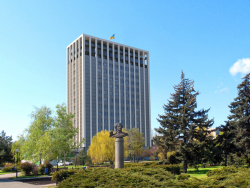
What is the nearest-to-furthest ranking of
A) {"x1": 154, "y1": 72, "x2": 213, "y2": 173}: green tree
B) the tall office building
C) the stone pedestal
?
the stone pedestal < {"x1": 154, "y1": 72, "x2": 213, "y2": 173}: green tree < the tall office building

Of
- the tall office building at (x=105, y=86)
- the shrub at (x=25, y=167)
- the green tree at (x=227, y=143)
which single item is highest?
the tall office building at (x=105, y=86)

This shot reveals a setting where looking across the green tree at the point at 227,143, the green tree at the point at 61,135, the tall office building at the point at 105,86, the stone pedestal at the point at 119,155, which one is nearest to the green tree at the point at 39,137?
the green tree at the point at 61,135

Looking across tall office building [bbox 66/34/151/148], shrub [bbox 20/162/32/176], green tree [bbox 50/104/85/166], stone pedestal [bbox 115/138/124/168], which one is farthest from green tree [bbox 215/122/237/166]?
tall office building [bbox 66/34/151/148]

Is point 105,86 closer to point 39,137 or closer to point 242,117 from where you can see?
point 39,137

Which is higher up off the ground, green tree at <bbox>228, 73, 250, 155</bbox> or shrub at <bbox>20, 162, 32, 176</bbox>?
green tree at <bbox>228, 73, 250, 155</bbox>

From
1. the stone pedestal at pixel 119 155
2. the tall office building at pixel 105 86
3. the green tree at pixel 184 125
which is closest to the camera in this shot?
the stone pedestal at pixel 119 155

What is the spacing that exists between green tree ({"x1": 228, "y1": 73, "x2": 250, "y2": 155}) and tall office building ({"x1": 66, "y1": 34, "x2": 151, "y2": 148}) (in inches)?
1973

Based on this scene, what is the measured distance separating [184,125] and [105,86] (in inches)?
2089

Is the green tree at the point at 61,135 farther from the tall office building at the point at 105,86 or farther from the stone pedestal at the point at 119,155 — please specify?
the tall office building at the point at 105,86

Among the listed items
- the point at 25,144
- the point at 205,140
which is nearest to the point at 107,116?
the point at 25,144

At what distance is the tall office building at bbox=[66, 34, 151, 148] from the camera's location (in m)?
76.8

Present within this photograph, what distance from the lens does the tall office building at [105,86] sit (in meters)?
76.8

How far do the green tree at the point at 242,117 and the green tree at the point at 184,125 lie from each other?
4051 millimetres

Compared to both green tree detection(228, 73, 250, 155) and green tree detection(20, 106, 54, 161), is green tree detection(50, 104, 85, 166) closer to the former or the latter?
green tree detection(20, 106, 54, 161)
